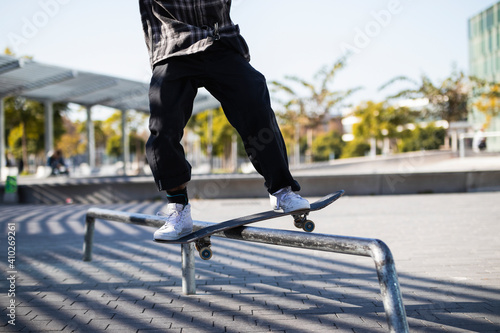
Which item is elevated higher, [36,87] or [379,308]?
[36,87]

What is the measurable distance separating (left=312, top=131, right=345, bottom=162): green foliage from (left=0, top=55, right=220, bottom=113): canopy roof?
29.6 m

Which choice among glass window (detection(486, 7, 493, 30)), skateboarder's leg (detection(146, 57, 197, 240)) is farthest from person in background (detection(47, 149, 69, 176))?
glass window (detection(486, 7, 493, 30))

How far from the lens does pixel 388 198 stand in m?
11.2

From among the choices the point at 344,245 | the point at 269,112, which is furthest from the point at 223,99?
the point at 344,245

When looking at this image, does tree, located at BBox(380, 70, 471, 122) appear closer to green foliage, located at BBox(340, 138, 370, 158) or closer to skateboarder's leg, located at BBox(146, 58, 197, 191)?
green foliage, located at BBox(340, 138, 370, 158)

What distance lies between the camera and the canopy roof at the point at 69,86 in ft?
54.6

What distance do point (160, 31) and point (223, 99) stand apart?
532 millimetres

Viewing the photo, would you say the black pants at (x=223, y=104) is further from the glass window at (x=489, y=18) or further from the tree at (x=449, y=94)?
the glass window at (x=489, y=18)

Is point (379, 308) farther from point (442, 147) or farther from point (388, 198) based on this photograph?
point (442, 147)

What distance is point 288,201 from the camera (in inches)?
103

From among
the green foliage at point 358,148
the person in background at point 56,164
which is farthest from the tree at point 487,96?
the person in background at point 56,164

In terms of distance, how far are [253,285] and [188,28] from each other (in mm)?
2034

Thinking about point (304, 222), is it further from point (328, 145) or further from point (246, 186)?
point (328, 145)

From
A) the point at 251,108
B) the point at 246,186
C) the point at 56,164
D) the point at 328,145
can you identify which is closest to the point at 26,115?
the point at 56,164
